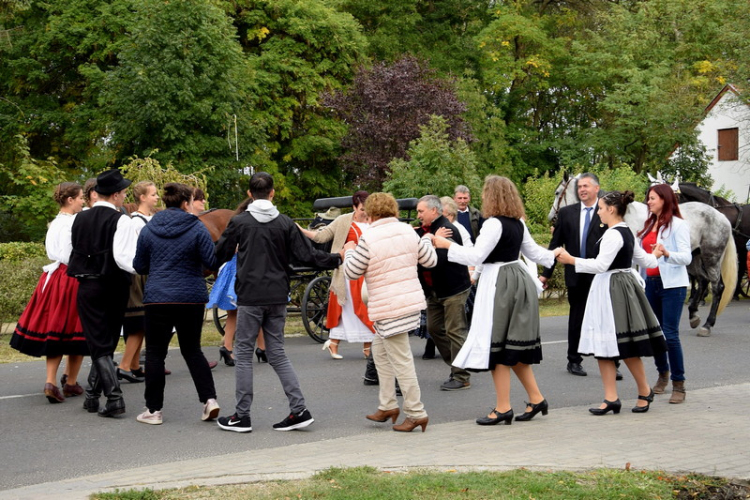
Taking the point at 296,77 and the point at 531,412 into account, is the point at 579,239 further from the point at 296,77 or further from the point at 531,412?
the point at 296,77

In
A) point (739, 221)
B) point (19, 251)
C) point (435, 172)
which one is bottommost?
point (739, 221)

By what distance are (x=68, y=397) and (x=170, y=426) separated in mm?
1879

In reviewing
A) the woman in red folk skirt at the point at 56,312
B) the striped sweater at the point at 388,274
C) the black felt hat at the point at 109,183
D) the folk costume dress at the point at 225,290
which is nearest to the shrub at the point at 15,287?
the folk costume dress at the point at 225,290

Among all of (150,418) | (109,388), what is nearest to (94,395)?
(109,388)

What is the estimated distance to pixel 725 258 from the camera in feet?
43.5

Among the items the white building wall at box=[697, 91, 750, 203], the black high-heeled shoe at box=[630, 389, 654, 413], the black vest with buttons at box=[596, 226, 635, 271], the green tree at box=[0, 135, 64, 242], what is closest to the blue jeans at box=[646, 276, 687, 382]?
the black high-heeled shoe at box=[630, 389, 654, 413]

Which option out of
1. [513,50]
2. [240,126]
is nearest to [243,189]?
[240,126]

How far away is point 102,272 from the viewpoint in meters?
8.35

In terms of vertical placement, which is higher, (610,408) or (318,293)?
(318,293)

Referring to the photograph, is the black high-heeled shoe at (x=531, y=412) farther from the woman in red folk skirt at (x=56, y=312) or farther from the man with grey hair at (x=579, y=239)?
the woman in red folk skirt at (x=56, y=312)

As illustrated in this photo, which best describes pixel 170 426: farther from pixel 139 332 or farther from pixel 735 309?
pixel 735 309

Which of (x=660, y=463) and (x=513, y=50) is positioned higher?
(x=513, y=50)

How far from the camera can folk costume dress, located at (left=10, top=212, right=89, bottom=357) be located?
8.79 m

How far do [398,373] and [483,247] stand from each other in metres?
1.23
